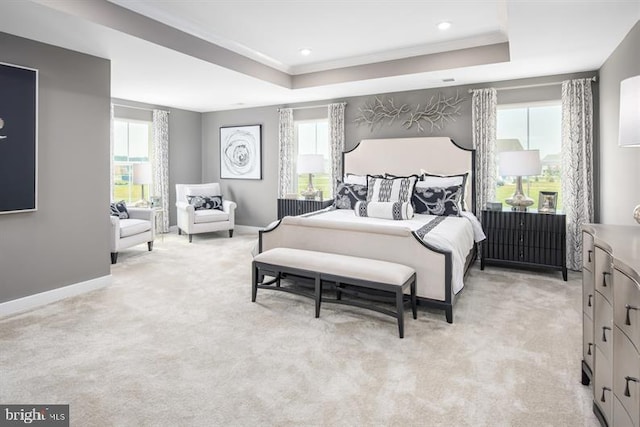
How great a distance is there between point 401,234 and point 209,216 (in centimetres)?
412

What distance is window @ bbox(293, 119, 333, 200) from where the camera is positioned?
21.7 ft

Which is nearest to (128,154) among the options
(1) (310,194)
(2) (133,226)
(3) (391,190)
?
(2) (133,226)

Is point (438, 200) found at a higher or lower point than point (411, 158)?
lower

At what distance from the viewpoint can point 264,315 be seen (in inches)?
130

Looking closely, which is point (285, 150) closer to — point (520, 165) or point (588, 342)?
point (520, 165)

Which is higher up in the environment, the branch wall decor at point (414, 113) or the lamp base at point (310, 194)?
the branch wall decor at point (414, 113)

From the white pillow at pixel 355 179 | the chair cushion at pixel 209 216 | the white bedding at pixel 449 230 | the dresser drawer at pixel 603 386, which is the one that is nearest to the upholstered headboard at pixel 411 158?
the white pillow at pixel 355 179

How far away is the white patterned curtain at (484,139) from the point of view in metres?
5.12

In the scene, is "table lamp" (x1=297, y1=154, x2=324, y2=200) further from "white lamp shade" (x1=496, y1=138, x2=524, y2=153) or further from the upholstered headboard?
"white lamp shade" (x1=496, y1=138, x2=524, y2=153)

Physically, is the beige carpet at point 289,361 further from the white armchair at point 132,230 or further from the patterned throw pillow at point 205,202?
the patterned throw pillow at point 205,202

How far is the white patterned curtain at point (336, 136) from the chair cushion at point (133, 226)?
288 cm

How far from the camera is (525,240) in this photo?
4648mm

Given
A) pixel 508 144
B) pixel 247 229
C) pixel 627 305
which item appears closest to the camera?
pixel 627 305

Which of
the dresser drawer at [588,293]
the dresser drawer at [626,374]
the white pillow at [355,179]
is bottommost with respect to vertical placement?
the dresser drawer at [626,374]
